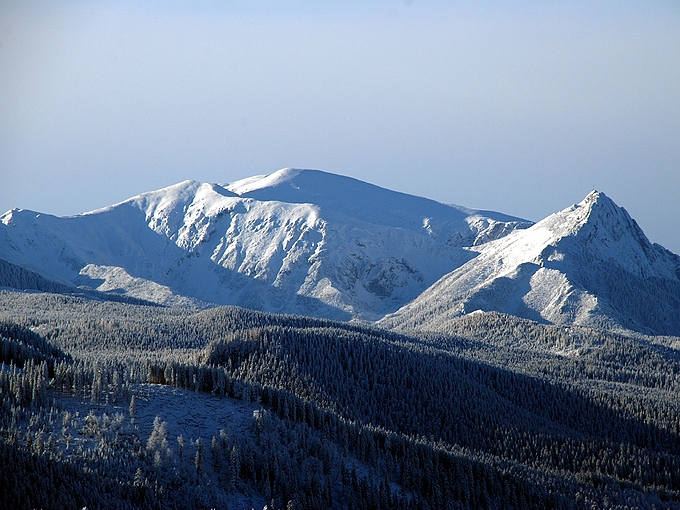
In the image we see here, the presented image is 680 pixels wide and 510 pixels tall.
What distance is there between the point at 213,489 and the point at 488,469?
50.5m

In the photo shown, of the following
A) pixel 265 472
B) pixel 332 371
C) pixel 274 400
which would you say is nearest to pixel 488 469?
pixel 274 400

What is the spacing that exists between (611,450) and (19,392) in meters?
124

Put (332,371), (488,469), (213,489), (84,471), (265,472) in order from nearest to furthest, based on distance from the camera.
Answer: (84,471), (213,489), (265,472), (488,469), (332,371)

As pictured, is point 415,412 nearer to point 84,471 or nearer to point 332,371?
point 332,371

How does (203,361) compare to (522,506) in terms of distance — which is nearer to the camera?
(522,506)

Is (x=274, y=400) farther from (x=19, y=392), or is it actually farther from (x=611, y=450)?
(x=611, y=450)

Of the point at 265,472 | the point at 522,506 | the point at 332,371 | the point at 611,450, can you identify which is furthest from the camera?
the point at 332,371

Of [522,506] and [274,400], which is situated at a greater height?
[274,400]

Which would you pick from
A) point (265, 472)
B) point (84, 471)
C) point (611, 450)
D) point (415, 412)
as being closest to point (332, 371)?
point (415, 412)

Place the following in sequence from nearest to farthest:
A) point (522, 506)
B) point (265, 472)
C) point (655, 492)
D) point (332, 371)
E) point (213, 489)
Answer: point (213, 489)
point (265, 472)
point (522, 506)
point (655, 492)
point (332, 371)

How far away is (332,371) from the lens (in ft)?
650

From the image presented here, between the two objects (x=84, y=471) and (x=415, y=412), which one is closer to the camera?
(x=84, y=471)

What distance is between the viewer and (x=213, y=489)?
87.3m

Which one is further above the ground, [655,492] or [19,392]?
[19,392]
